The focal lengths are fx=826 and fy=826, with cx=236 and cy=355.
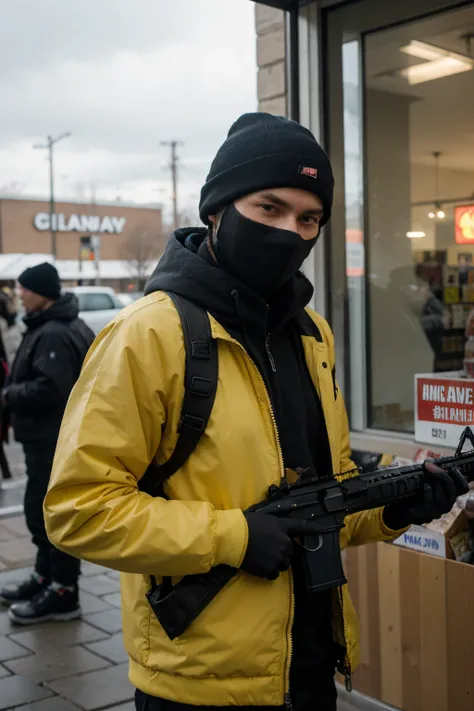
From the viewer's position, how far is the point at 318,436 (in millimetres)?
1987

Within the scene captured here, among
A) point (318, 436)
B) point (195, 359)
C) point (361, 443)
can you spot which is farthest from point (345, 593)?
point (361, 443)

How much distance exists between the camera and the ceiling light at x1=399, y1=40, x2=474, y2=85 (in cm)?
427

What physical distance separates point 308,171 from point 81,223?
199 feet

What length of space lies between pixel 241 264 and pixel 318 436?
46cm

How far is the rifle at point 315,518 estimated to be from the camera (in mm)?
1706

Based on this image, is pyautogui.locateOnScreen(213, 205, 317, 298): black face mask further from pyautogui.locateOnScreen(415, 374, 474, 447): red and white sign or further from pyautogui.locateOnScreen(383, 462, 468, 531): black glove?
pyautogui.locateOnScreen(415, 374, 474, 447): red and white sign

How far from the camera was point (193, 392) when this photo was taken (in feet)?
5.62

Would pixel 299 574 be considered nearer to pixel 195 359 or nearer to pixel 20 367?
pixel 195 359

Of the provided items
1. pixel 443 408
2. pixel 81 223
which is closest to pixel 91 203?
pixel 81 223

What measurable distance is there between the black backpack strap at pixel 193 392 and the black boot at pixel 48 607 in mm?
2916

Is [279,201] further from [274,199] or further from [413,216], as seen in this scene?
[413,216]

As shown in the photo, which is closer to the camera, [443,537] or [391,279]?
[443,537]

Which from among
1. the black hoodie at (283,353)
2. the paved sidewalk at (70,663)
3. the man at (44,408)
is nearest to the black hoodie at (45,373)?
the man at (44,408)

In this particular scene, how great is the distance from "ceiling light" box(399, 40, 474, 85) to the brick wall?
28.3 inches
